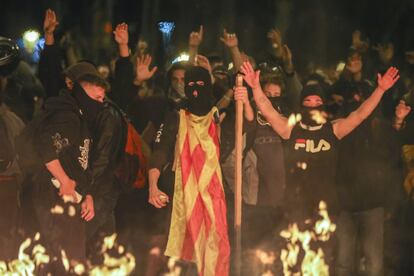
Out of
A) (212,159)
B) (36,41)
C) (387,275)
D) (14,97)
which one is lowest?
(387,275)

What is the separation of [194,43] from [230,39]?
12.2 inches

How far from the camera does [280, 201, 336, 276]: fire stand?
23.4 feet

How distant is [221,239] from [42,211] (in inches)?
55.1

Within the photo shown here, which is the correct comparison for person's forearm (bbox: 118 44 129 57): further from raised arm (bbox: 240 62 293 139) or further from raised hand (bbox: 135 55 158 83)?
raised arm (bbox: 240 62 293 139)

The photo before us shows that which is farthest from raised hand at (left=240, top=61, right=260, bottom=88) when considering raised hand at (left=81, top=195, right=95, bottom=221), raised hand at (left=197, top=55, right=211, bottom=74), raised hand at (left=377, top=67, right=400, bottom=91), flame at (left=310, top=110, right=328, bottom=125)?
raised hand at (left=81, top=195, right=95, bottom=221)

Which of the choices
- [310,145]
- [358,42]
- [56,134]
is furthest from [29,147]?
[358,42]

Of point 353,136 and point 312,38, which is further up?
point 312,38

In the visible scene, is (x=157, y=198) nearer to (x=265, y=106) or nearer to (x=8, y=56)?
→ (x=265, y=106)

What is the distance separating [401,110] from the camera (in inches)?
292

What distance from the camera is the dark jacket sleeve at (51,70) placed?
722cm

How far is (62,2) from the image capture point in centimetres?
738

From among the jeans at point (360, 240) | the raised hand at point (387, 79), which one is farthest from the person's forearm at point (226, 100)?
the jeans at point (360, 240)

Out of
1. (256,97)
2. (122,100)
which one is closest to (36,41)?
(122,100)

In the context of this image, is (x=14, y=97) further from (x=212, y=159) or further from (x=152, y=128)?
(x=212, y=159)
